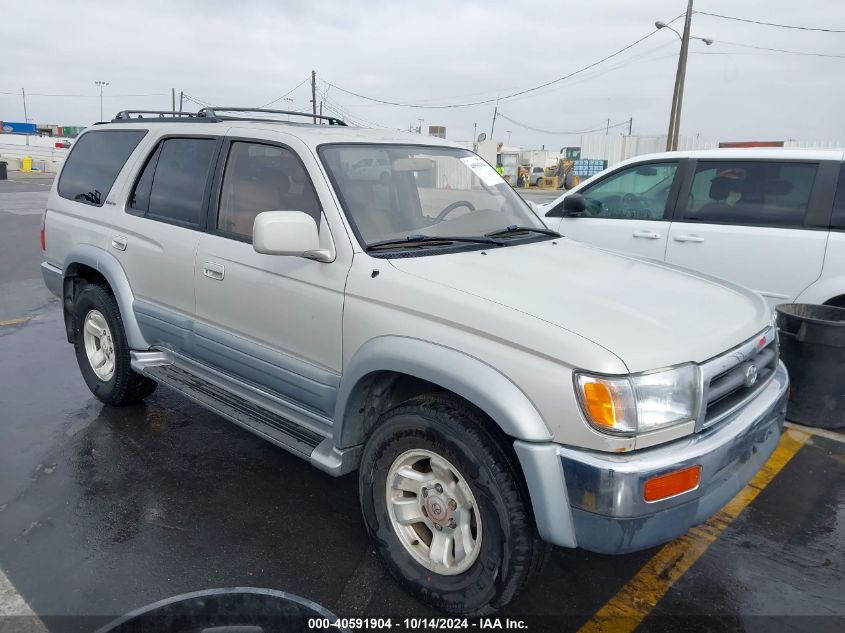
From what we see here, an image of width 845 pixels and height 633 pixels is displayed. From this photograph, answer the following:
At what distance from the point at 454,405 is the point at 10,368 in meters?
4.68

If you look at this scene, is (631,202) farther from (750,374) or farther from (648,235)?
(750,374)

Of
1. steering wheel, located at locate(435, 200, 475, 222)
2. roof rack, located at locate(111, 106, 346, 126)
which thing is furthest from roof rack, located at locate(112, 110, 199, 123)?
steering wheel, located at locate(435, 200, 475, 222)

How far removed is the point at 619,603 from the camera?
2.88 m

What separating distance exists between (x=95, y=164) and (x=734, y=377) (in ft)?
14.4

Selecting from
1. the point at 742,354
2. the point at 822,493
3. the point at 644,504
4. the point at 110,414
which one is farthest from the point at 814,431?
the point at 110,414

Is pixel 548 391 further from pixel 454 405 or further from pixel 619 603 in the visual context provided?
pixel 619 603

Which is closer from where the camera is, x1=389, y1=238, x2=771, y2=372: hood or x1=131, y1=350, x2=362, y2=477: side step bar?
x1=389, y1=238, x2=771, y2=372: hood

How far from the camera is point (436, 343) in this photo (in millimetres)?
2578

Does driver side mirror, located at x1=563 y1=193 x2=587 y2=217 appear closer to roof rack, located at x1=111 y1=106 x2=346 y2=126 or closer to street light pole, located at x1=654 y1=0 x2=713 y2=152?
roof rack, located at x1=111 y1=106 x2=346 y2=126

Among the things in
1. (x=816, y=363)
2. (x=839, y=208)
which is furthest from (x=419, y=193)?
(x=839, y=208)

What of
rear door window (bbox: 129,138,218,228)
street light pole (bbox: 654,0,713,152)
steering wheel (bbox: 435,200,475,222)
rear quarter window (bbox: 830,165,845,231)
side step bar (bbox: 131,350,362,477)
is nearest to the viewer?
side step bar (bbox: 131,350,362,477)

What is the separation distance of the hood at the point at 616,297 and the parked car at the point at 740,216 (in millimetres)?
2046

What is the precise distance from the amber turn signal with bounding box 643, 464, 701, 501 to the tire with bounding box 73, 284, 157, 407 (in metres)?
3.53

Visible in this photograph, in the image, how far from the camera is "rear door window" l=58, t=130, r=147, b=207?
4.55 meters
